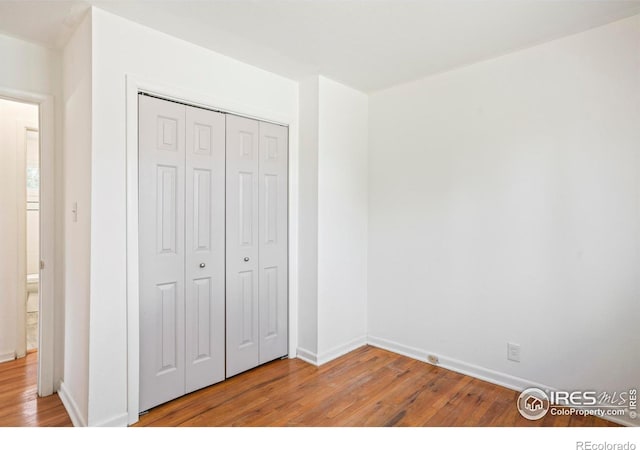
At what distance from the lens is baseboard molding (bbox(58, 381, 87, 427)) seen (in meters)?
2.14

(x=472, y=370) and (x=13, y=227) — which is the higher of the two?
(x=13, y=227)

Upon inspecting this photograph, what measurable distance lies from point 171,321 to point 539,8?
289cm

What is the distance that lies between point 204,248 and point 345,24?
5.64 ft

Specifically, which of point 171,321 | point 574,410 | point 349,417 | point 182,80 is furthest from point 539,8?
point 171,321

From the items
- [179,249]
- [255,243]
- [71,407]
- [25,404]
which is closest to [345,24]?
[255,243]

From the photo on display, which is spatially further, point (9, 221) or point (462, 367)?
point (9, 221)

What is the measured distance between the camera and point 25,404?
2.41 meters

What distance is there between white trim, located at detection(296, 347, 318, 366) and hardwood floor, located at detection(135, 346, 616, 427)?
0.06 meters

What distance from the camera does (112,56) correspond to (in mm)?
2129

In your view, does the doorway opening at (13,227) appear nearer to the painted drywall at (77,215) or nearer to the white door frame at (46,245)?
the white door frame at (46,245)

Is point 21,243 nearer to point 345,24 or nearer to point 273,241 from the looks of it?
point 273,241

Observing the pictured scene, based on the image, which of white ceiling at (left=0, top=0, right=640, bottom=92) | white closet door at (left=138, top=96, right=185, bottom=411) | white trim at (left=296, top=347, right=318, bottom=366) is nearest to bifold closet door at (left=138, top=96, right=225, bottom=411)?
white closet door at (left=138, top=96, right=185, bottom=411)

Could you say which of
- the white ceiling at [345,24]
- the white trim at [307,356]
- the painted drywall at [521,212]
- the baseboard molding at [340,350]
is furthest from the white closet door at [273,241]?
the painted drywall at [521,212]

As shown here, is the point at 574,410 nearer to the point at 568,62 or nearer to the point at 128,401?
the point at 568,62
